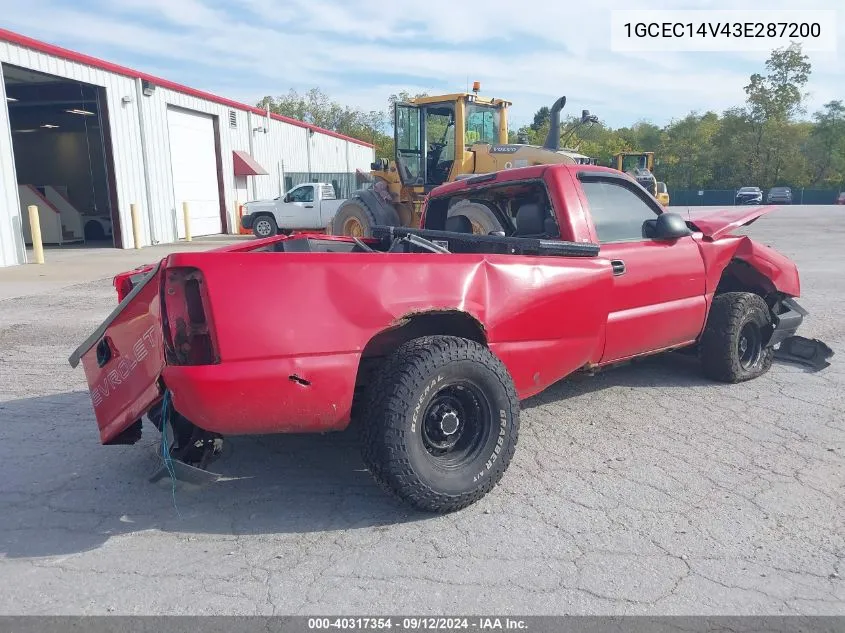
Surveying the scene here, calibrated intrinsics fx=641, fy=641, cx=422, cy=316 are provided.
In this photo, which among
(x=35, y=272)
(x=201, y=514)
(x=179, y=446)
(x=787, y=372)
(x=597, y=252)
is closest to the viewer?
(x=201, y=514)

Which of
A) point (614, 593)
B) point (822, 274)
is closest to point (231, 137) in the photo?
point (822, 274)

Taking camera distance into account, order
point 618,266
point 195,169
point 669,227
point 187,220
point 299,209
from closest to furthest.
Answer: point 618,266, point 669,227, point 187,220, point 299,209, point 195,169

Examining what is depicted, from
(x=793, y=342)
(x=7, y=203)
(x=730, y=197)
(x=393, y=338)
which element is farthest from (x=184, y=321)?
(x=730, y=197)

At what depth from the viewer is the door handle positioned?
4.18 meters

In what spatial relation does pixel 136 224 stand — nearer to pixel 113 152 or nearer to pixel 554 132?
pixel 113 152

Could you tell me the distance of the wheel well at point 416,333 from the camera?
339 cm

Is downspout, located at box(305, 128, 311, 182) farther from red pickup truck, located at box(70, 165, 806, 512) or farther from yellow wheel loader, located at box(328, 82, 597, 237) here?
red pickup truck, located at box(70, 165, 806, 512)

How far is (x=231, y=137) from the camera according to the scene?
26422 millimetres

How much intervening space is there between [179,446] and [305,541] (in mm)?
1033

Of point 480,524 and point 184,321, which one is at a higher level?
point 184,321

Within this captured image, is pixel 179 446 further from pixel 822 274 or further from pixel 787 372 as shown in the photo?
pixel 822 274

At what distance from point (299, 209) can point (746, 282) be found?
762 inches

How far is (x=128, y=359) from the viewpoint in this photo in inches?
126

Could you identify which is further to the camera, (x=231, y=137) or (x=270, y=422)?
(x=231, y=137)
